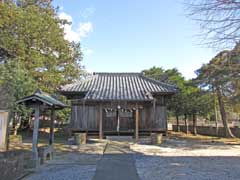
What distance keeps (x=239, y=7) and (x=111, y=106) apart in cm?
1259

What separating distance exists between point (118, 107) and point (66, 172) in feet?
A: 31.2

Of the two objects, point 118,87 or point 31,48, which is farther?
point 31,48

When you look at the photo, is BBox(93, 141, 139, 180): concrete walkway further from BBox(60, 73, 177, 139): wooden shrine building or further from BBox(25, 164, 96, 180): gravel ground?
BBox(60, 73, 177, 139): wooden shrine building

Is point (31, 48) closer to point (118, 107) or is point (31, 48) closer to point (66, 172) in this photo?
point (118, 107)

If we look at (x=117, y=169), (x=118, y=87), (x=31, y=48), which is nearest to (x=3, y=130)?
(x=117, y=169)

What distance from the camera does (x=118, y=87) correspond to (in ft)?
62.3

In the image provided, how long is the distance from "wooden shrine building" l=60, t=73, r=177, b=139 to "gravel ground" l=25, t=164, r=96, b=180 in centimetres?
806

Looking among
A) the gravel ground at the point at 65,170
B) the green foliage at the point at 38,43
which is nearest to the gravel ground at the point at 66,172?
the gravel ground at the point at 65,170

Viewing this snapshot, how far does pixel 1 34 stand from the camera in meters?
18.7

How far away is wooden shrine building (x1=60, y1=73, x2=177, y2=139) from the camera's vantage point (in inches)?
649

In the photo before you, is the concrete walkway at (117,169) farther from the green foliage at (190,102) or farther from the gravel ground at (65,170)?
the green foliage at (190,102)

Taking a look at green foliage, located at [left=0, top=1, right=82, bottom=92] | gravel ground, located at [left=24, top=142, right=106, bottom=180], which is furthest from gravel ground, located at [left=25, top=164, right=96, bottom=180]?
green foliage, located at [left=0, top=1, right=82, bottom=92]

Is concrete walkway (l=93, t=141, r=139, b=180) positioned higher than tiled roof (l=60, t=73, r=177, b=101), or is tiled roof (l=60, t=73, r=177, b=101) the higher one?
tiled roof (l=60, t=73, r=177, b=101)

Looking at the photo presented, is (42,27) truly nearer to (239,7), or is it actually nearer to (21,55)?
(21,55)
